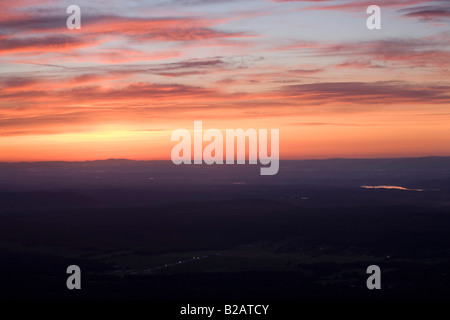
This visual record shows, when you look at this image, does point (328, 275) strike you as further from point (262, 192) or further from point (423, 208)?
point (262, 192)

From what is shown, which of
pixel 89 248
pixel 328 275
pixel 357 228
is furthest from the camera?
pixel 357 228

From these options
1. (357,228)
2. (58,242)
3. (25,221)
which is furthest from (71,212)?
(357,228)

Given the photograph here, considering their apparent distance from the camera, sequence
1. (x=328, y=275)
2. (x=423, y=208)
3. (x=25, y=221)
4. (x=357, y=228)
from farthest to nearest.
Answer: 1. (x=423, y=208)
2. (x=25, y=221)
3. (x=357, y=228)
4. (x=328, y=275)
